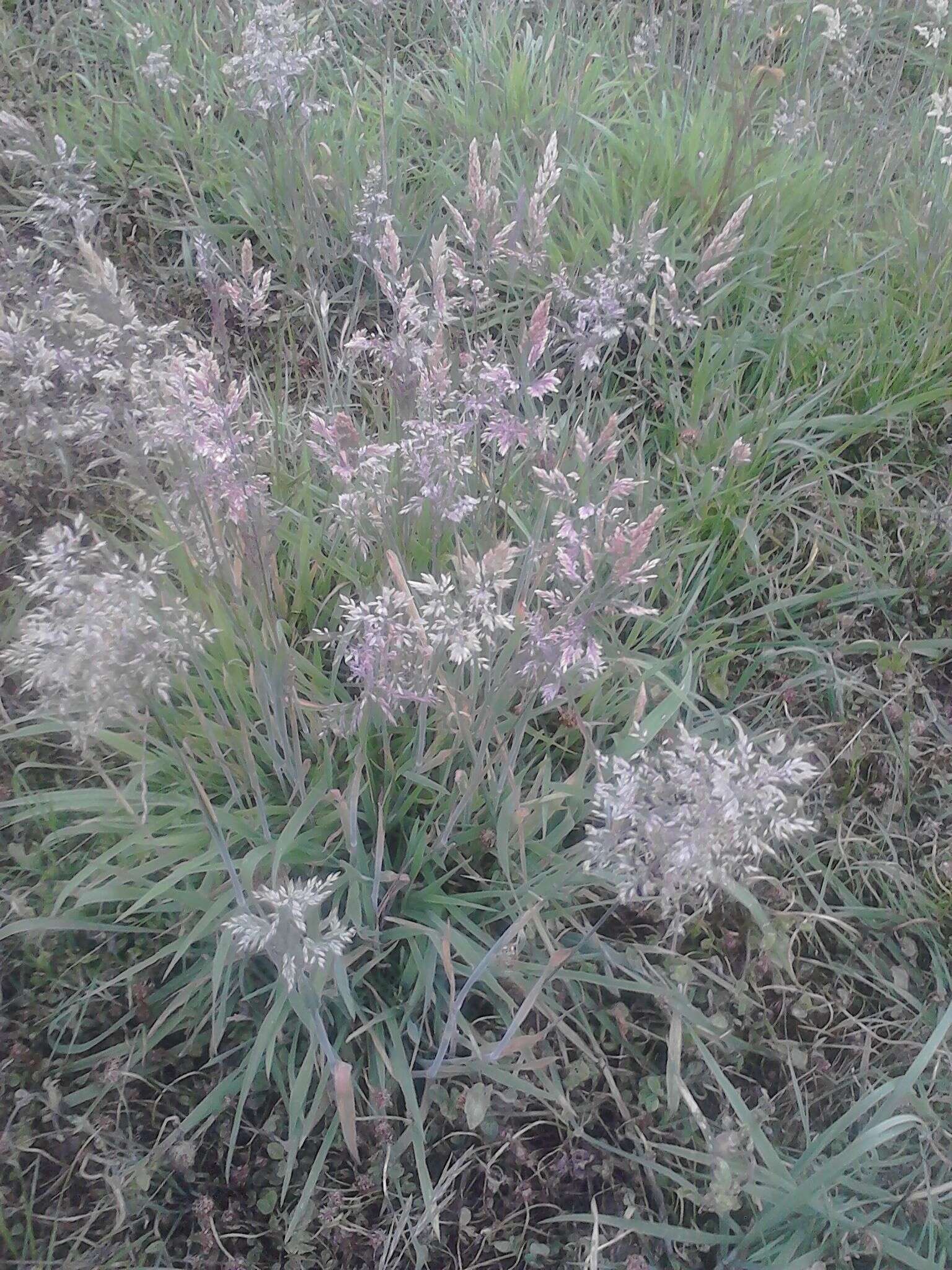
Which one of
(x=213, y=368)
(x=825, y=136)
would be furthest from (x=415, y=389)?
(x=825, y=136)

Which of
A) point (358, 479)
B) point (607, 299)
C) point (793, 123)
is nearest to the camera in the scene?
point (607, 299)

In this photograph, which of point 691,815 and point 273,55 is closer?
point 691,815

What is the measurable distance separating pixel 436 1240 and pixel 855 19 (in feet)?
12.1

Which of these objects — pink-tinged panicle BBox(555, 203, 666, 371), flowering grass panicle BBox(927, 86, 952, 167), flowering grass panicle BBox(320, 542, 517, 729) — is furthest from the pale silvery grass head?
flowering grass panicle BBox(927, 86, 952, 167)

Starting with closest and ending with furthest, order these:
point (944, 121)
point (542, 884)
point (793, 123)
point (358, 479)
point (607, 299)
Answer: point (607, 299) < point (542, 884) < point (358, 479) < point (793, 123) < point (944, 121)

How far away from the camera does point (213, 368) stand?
3.77ft

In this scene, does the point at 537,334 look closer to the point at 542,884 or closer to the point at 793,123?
the point at 542,884

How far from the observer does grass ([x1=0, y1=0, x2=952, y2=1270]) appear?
54.1 inches

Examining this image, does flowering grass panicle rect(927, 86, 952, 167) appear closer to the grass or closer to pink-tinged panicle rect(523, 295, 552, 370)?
the grass

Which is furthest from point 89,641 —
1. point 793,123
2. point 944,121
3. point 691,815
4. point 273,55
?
point 944,121

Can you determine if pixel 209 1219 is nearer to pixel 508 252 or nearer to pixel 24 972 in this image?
pixel 24 972

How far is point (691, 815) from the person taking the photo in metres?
1.01

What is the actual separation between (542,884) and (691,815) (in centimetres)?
55

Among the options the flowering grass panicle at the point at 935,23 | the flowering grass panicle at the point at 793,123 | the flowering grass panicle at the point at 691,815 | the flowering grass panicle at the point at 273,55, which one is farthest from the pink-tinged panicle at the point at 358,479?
the flowering grass panicle at the point at 935,23
